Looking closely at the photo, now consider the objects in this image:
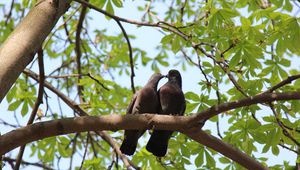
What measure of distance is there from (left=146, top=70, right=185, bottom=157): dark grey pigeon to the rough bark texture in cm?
101

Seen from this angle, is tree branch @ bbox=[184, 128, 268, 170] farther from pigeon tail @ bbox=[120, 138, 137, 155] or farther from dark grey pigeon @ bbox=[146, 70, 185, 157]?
pigeon tail @ bbox=[120, 138, 137, 155]

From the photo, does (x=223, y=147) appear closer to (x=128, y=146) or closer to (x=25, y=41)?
(x=128, y=146)

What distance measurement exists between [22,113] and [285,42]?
7.40ft

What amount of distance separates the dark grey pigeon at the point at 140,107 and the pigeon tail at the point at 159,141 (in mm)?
95

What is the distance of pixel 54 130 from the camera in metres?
2.34

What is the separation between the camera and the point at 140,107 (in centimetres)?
327

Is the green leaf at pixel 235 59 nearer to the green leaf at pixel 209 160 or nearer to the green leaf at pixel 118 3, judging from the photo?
the green leaf at pixel 209 160

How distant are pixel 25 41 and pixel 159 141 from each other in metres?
1.24

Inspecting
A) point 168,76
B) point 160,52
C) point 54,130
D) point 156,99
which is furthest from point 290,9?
point 54,130

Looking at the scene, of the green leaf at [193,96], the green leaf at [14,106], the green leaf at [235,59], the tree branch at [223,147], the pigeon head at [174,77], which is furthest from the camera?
the green leaf at [14,106]

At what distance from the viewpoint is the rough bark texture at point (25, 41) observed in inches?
90.6

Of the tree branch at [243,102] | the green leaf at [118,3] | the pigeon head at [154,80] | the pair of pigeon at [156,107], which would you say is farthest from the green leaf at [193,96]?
the tree branch at [243,102]

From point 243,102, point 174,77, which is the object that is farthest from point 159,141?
point 243,102

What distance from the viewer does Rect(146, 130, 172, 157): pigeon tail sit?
320 cm
